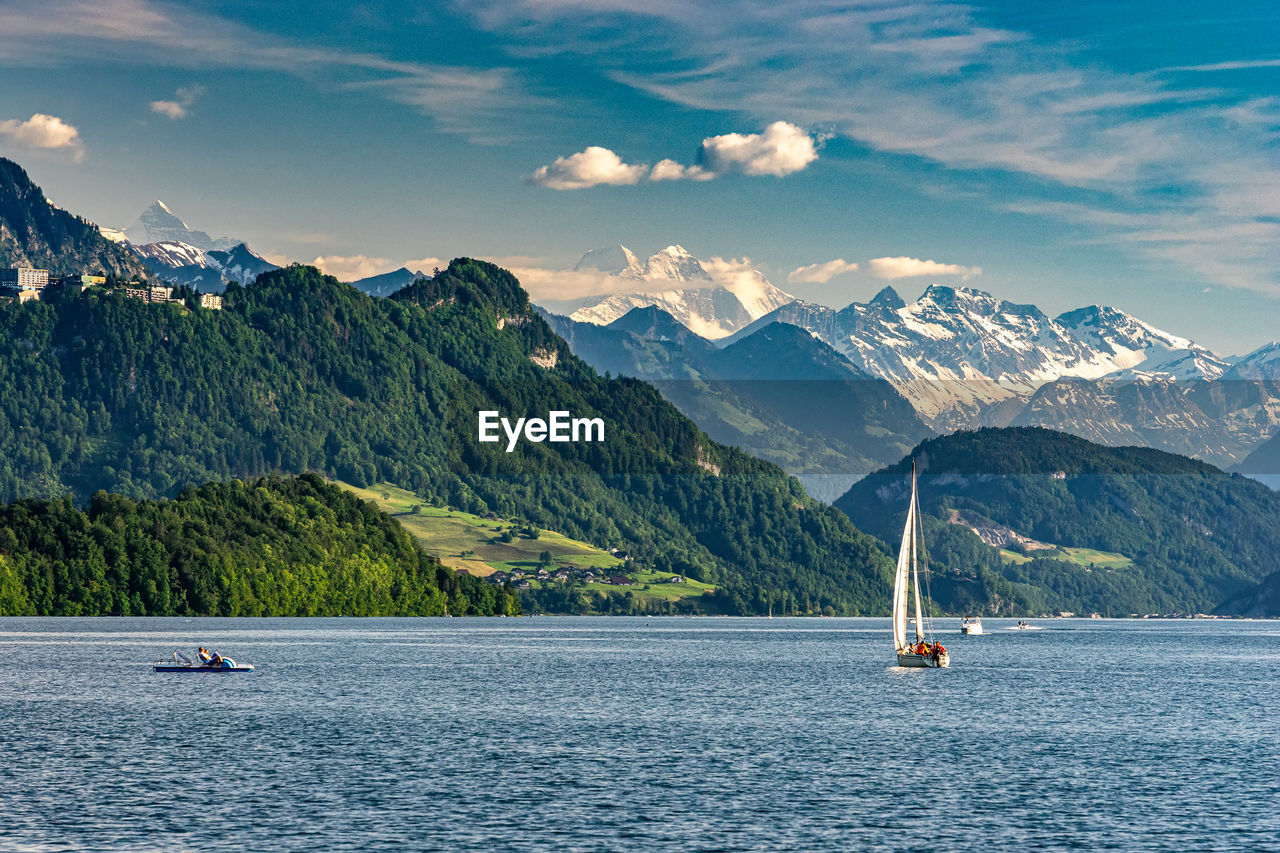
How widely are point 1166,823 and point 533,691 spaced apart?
295 ft

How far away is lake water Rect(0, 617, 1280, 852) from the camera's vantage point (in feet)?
259

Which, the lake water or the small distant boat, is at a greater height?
the small distant boat

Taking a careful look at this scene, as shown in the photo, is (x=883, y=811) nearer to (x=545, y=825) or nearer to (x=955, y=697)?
(x=545, y=825)

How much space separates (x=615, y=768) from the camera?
10206cm

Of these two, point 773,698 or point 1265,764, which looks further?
point 773,698

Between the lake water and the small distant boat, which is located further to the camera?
the small distant boat

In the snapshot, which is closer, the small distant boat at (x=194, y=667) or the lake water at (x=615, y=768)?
the lake water at (x=615, y=768)

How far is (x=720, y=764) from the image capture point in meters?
105

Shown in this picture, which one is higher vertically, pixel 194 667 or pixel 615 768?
pixel 194 667

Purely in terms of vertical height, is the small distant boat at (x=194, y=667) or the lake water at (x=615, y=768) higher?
the small distant boat at (x=194, y=667)

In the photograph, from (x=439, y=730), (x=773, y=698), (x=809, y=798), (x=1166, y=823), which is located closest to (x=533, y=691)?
(x=773, y=698)

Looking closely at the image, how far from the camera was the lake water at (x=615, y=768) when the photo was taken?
79.0 meters

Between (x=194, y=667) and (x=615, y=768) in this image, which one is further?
(x=194, y=667)

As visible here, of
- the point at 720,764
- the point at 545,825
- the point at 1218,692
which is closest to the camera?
the point at 545,825
